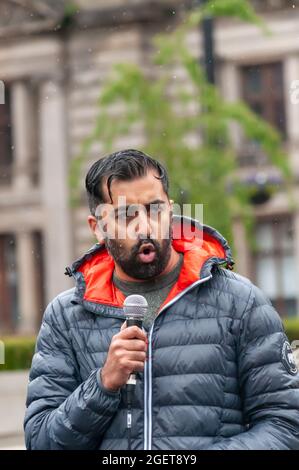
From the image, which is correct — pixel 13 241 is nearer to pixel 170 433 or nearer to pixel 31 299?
pixel 31 299

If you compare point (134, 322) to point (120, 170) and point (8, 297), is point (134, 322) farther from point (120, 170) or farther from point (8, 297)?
point (8, 297)

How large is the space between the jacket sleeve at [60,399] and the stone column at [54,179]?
23.4 meters

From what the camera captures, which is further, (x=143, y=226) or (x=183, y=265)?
(x=183, y=265)

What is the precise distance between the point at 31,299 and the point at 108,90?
1107 centimetres

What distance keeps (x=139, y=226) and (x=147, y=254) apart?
0.07 meters

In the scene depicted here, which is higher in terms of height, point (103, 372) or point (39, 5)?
point (39, 5)

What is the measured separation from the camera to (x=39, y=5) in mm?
26781

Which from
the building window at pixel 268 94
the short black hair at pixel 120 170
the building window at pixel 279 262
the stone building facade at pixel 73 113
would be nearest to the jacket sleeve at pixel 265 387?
the short black hair at pixel 120 170

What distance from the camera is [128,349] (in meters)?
2.74

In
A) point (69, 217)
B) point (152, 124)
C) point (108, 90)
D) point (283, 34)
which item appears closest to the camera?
point (108, 90)

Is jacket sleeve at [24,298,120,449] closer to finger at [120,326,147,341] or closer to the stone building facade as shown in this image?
finger at [120,326,147,341]

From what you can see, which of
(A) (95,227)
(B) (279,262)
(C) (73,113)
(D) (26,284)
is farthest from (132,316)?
(D) (26,284)

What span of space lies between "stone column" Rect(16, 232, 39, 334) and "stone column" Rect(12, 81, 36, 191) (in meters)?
1.27
